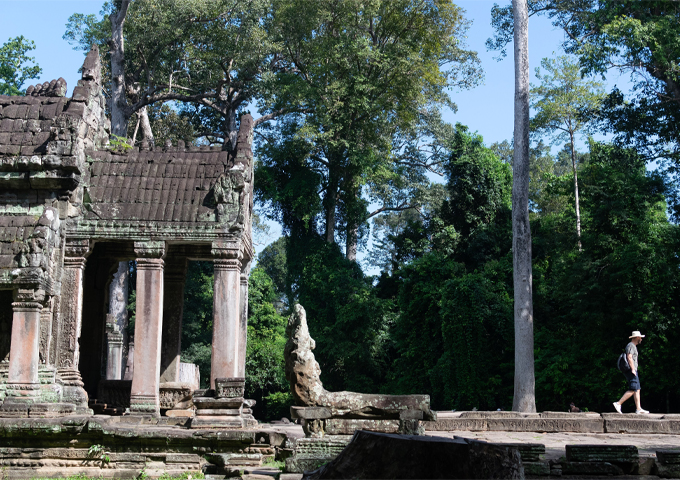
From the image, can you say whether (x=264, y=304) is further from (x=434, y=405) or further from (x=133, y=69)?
(x=133, y=69)

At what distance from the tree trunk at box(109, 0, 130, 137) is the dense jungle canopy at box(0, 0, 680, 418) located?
24 centimetres

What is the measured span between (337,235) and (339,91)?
22.3ft

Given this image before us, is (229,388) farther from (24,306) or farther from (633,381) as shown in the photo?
(633,381)

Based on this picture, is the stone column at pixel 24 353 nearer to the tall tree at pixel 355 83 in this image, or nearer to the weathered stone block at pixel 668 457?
the weathered stone block at pixel 668 457

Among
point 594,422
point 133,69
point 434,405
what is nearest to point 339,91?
point 133,69

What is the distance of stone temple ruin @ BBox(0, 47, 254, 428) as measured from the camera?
10.6 meters

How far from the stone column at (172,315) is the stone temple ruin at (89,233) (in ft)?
2.40

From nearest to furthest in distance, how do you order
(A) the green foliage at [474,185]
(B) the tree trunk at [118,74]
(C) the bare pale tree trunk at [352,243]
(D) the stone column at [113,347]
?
1. (D) the stone column at [113,347]
2. (B) the tree trunk at [118,74]
3. (A) the green foliage at [474,185]
4. (C) the bare pale tree trunk at [352,243]

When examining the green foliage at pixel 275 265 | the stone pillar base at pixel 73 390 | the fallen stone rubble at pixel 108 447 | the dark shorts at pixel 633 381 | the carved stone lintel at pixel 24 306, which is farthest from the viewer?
the green foliage at pixel 275 265

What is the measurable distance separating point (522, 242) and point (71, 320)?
10.1 meters

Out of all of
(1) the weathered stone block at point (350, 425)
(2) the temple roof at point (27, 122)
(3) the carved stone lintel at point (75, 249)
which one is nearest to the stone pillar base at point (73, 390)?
(3) the carved stone lintel at point (75, 249)

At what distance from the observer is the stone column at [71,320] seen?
11.3 metres

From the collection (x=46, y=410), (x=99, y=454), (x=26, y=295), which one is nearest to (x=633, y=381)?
(x=99, y=454)

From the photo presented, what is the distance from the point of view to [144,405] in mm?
11312
